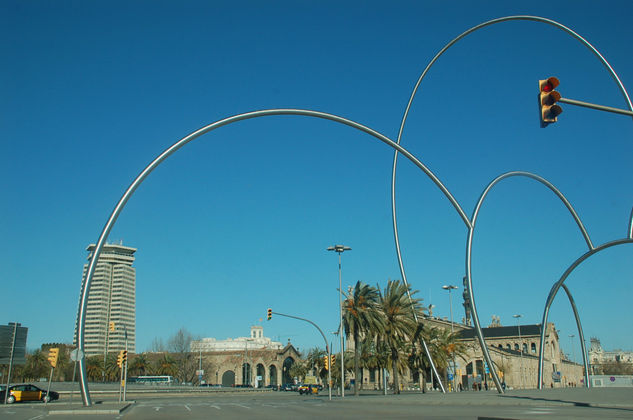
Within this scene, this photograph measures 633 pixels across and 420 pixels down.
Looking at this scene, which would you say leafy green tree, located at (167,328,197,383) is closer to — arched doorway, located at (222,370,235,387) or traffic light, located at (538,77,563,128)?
arched doorway, located at (222,370,235,387)

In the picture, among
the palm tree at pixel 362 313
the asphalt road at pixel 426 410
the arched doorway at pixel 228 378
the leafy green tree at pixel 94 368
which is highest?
the palm tree at pixel 362 313

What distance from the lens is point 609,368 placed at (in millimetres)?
169375

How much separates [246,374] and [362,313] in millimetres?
77285

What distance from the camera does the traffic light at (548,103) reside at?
12.9m

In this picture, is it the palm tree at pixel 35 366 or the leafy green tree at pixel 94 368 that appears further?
the leafy green tree at pixel 94 368

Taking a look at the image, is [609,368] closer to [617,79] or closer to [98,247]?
[617,79]

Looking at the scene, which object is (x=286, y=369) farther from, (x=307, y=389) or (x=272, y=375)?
(x=307, y=389)

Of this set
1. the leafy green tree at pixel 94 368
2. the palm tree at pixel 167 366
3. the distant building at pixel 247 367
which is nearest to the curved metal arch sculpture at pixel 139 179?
the palm tree at pixel 167 366

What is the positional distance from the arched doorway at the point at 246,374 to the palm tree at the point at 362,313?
73065mm

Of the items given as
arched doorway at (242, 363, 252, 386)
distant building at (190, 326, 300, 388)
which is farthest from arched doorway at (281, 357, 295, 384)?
arched doorway at (242, 363, 252, 386)

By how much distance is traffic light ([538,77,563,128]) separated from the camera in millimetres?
12898

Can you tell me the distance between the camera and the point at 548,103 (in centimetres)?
1299

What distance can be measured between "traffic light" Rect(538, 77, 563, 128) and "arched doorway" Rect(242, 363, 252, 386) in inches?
4390

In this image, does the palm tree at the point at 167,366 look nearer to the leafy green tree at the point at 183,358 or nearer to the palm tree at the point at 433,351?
the leafy green tree at the point at 183,358
